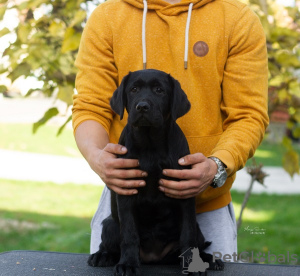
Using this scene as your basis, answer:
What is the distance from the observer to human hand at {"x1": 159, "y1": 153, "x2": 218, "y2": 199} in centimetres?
195

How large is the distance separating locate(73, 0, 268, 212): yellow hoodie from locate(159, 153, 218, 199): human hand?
262 millimetres

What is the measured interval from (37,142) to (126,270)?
9922 mm

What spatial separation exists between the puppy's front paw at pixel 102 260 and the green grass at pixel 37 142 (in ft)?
28.8

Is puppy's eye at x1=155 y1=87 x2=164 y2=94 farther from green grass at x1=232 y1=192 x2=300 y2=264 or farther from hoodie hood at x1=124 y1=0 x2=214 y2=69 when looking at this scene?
green grass at x1=232 y1=192 x2=300 y2=264

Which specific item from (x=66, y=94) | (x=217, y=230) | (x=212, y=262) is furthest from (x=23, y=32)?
(x=212, y=262)

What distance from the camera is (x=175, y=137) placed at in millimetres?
2090

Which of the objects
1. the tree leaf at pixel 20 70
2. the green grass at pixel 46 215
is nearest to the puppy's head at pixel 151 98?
the tree leaf at pixel 20 70

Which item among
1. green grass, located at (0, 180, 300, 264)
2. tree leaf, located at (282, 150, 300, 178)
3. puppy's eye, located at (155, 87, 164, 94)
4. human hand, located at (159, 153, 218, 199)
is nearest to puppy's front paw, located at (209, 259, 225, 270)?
human hand, located at (159, 153, 218, 199)

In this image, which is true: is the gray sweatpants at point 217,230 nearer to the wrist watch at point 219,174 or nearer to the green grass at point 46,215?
the wrist watch at point 219,174

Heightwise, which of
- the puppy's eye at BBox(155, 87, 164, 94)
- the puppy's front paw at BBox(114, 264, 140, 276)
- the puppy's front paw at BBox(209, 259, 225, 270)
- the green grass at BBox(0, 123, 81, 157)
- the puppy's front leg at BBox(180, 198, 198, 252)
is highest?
the green grass at BBox(0, 123, 81, 157)

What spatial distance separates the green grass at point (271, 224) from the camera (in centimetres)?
544

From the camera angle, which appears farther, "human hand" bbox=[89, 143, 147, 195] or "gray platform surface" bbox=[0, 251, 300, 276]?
"gray platform surface" bbox=[0, 251, 300, 276]

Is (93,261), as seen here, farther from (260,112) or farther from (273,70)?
(273,70)

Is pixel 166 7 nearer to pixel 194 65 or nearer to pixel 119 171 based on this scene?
pixel 194 65
